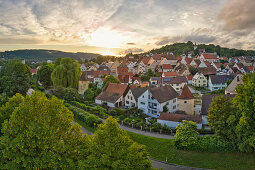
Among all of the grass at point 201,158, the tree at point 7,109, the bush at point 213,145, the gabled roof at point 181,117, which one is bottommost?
the grass at point 201,158

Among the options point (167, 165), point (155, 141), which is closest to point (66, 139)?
point (167, 165)

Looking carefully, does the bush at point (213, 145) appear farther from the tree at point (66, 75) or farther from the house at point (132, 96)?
the tree at point (66, 75)

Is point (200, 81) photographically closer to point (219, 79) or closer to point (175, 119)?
point (219, 79)

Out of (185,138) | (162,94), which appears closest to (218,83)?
(162,94)

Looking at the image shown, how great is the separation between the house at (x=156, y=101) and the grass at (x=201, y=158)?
43.0 feet

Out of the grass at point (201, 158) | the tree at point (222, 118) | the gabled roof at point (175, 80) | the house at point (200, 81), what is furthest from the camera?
the house at point (200, 81)

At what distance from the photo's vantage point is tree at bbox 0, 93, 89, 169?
12.1 meters

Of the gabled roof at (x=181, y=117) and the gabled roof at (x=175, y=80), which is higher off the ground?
the gabled roof at (x=175, y=80)

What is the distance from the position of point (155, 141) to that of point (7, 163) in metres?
17.2

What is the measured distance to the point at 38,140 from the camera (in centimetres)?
1259

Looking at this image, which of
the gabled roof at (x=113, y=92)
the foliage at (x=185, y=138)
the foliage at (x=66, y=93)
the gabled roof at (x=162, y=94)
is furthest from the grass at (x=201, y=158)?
the foliage at (x=66, y=93)

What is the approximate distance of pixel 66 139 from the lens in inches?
537

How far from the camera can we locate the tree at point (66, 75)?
52.2m

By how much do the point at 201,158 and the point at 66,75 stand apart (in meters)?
42.6
